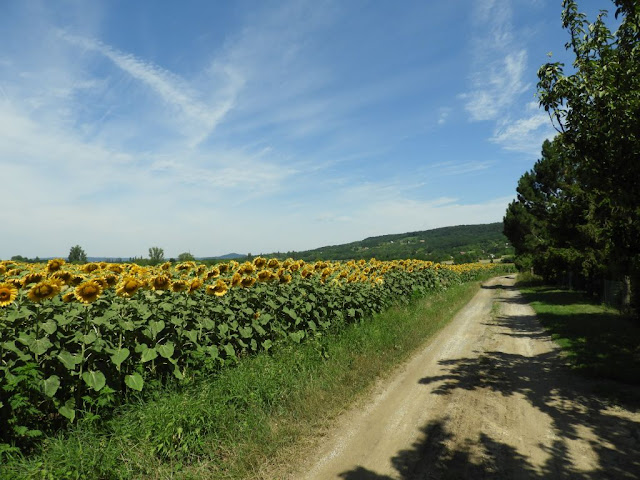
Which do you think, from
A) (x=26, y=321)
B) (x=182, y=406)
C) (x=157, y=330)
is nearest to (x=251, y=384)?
(x=182, y=406)

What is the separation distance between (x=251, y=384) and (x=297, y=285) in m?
3.67

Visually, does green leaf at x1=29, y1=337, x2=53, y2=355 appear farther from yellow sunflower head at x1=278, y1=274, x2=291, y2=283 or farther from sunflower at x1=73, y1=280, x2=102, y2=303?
yellow sunflower head at x1=278, y1=274, x2=291, y2=283

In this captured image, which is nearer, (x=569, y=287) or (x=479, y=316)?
(x=479, y=316)

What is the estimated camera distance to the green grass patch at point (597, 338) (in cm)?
737

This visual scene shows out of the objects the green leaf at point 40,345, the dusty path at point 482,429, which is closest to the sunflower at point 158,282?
the green leaf at point 40,345

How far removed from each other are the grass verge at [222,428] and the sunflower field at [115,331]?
11.8 inches

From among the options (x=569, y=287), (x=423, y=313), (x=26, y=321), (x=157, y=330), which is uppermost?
(x=26, y=321)

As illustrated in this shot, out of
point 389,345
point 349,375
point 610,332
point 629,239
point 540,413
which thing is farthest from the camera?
point 610,332

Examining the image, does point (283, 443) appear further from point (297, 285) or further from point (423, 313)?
point (423, 313)

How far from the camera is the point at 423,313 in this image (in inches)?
522

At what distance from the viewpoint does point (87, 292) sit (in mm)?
4613

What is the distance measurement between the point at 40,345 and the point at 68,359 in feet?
1.08

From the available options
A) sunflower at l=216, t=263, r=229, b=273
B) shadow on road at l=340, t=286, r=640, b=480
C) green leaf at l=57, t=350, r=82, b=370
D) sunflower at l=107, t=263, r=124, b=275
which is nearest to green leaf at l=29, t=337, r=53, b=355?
green leaf at l=57, t=350, r=82, b=370

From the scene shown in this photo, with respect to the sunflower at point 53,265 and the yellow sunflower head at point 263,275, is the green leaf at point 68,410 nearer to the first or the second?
the sunflower at point 53,265
